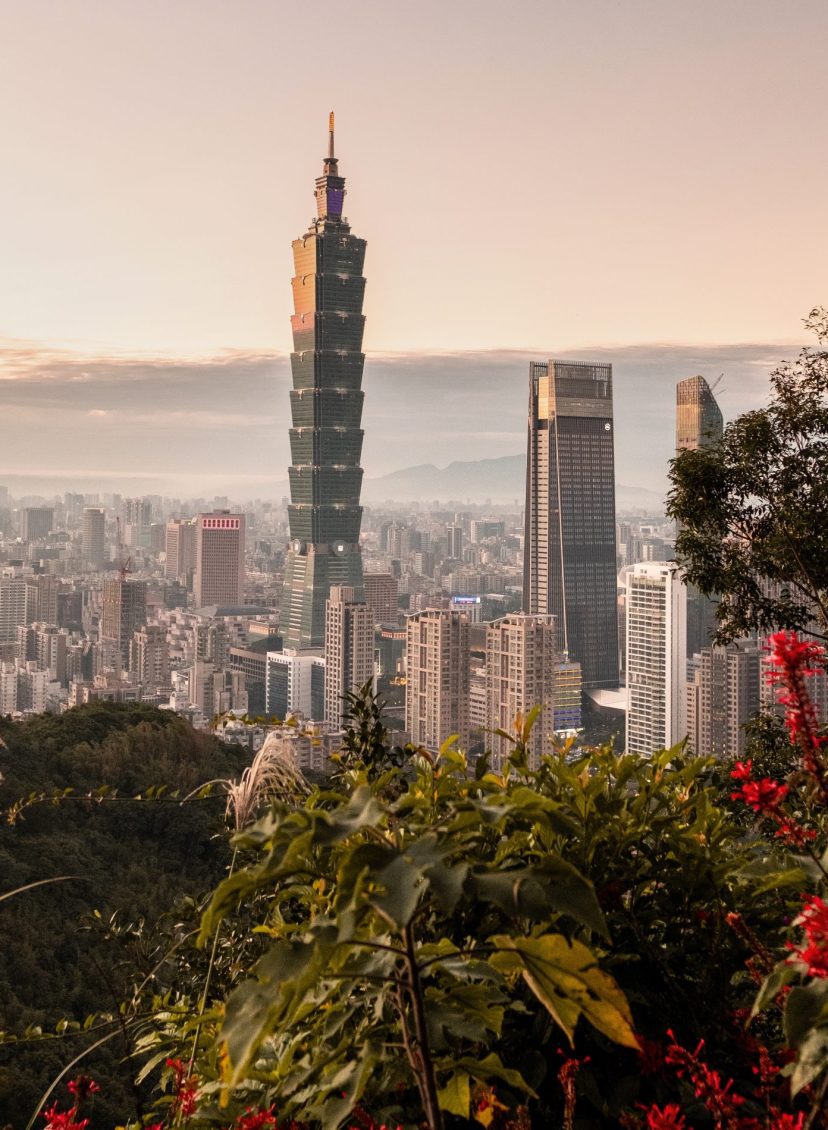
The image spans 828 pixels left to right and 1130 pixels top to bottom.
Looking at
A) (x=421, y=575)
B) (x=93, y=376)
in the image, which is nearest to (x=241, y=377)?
(x=93, y=376)

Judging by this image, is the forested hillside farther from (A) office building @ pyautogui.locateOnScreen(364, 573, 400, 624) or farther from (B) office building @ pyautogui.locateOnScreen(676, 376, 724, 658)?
(A) office building @ pyautogui.locateOnScreen(364, 573, 400, 624)

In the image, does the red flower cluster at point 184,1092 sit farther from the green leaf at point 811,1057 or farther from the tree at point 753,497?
the tree at point 753,497

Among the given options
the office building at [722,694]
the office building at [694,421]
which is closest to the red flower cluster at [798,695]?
the office building at [722,694]

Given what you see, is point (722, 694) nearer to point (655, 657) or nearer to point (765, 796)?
point (655, 657)

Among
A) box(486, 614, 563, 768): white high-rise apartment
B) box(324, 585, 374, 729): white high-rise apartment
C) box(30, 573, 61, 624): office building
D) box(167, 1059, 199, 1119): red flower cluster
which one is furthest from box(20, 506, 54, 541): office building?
box(167, 1059, 199, 1119): red flower cluster

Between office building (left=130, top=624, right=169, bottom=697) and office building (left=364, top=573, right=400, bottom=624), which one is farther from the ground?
office building (left=364, top=573, right=400, bottom=624)
